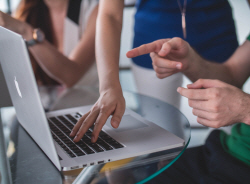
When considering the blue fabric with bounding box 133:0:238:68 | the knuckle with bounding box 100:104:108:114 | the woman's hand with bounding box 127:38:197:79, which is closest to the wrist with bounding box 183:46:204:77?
the woman's hand with bounding box 127:38:197:79

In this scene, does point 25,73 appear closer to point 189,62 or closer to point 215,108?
point 215,108

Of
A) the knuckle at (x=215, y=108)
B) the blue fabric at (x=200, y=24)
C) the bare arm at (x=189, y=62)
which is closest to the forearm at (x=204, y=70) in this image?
the bare arm at (x=189, y=62)

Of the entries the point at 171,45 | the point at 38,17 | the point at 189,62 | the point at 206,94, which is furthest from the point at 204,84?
the point at 38,17

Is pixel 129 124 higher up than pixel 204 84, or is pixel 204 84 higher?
pixel 204 84

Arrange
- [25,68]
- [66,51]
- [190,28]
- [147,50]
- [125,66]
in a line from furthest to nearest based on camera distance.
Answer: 1. [125,66]
2. [66,51]
3. [190,28]
4. [147,50]
5. [25,68]

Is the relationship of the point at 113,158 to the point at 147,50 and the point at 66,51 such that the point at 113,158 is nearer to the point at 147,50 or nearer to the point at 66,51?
the point at 147,50

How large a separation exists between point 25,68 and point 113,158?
0.29 metres

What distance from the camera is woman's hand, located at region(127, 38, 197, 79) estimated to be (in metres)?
0.88

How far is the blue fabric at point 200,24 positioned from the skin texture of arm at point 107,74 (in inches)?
12.3

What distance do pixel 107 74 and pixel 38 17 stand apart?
1.18 m

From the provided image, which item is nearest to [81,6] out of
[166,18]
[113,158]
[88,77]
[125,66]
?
[88,77]

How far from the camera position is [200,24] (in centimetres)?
148

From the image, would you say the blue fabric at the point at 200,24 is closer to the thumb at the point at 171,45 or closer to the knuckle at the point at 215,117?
the thumb at the point at 171,45

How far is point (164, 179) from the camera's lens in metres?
0.94
